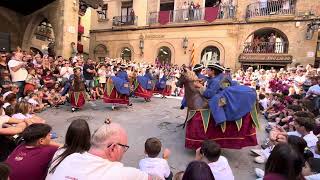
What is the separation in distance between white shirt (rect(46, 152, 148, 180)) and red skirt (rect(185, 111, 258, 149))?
3.72m

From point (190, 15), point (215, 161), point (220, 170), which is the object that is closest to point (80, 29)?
point (190, 15)

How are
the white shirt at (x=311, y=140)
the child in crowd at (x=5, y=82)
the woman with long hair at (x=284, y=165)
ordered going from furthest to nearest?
1. the child in crowd at (x=5, y=82)
2. the white shirt at (x=311, y=140)
3. the woman with long hair at (x=284, y=165)

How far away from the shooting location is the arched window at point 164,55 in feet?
82.3

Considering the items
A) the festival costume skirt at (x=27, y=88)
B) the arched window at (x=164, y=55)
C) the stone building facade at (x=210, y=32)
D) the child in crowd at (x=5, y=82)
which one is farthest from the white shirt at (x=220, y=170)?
the arched window at (x=164, y=55)

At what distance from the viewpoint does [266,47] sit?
2083cm

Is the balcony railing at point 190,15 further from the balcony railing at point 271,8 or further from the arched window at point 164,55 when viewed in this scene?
the arched window at point 164,55

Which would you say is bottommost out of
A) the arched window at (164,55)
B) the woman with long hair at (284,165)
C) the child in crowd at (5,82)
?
the woman with long hair at (284,165)

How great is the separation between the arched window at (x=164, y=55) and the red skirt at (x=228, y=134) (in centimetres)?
1927

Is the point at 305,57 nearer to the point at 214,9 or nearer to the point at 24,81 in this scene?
the point at 214,9

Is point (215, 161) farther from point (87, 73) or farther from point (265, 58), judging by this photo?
point (265, 58)

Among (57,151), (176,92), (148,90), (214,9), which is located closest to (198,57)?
(214,9)

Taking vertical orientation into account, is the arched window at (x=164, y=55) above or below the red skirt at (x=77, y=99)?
above

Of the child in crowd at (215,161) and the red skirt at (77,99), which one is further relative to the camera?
the red skirt at (77,99)

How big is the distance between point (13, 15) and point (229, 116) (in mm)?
16516
